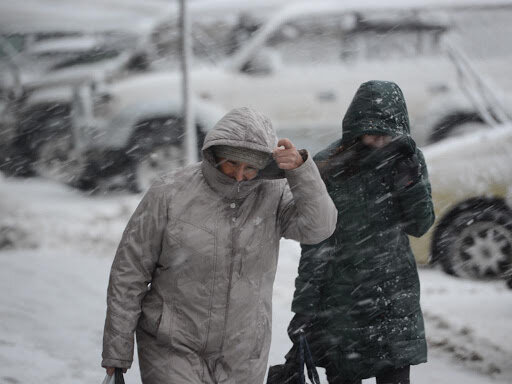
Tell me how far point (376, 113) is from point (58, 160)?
20.0ft

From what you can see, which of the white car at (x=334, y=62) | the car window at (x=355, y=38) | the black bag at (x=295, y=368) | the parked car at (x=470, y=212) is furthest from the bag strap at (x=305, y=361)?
the car window at (x=355, y=38)

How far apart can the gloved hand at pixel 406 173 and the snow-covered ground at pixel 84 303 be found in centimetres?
167

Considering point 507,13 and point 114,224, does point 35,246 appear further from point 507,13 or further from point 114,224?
point 507,13

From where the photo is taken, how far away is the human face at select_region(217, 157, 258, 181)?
2334 millimetres

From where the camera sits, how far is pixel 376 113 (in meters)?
2.90

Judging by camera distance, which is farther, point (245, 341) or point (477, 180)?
point (477, 180)

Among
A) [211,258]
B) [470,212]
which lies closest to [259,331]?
[211,258]

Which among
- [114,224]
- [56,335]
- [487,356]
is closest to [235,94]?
[114,224]

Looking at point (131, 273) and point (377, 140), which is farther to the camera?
point (377, 140)

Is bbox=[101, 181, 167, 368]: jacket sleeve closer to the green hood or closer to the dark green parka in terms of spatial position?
the dark green parka

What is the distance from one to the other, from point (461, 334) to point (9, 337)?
9.27 feet

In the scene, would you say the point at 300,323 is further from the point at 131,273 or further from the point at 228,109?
the point at 228,109

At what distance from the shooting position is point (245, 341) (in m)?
2.39

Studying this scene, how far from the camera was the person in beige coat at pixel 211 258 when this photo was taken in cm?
233
